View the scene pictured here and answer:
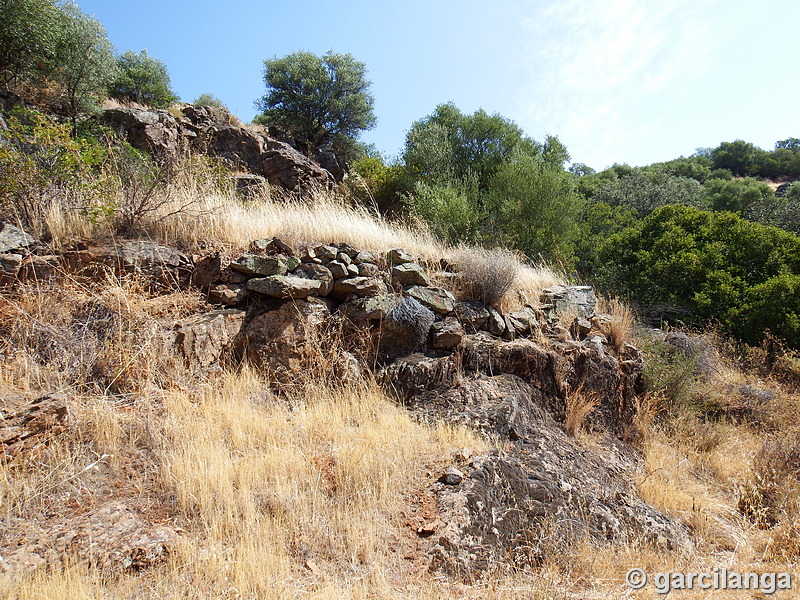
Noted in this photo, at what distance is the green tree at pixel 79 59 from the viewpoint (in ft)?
41.2

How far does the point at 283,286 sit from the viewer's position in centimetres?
450

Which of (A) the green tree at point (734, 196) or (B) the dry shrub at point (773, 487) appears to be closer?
(B) the dry shrub at point (773, 487)

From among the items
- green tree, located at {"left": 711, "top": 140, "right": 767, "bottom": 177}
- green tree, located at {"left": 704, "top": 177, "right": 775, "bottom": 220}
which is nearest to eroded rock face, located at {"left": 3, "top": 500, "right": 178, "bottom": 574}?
green tree, located at {"left": 704, "top": 177, "right": 775, "bottom": 220}

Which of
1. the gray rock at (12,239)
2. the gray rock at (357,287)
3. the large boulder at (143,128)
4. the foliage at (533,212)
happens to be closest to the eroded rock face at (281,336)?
the gray rock at (357,287)

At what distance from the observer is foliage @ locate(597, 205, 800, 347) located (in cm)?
867

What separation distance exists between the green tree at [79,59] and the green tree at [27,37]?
0.40m

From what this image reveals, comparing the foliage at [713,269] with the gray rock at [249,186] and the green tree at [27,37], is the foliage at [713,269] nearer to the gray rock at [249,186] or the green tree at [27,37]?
the gray rock at [249,186]

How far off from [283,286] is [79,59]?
46.6ft

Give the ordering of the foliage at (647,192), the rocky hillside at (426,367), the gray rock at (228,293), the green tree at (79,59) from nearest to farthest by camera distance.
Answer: the rocky hillside at (426,367)
the gray rock at (228,293)
the green tree at (79,59)
the foliage at (647,192)

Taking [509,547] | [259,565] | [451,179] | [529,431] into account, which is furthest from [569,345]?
[451,179]

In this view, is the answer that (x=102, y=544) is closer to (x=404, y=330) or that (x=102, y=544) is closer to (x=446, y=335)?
(x=404, y=330)

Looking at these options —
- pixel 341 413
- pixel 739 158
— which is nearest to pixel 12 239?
pixel 341 413

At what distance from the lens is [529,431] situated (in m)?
4.20

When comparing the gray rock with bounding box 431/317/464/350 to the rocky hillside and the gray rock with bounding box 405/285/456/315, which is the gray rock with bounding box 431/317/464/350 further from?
the gray rock with bounding box 405/285/456/315
